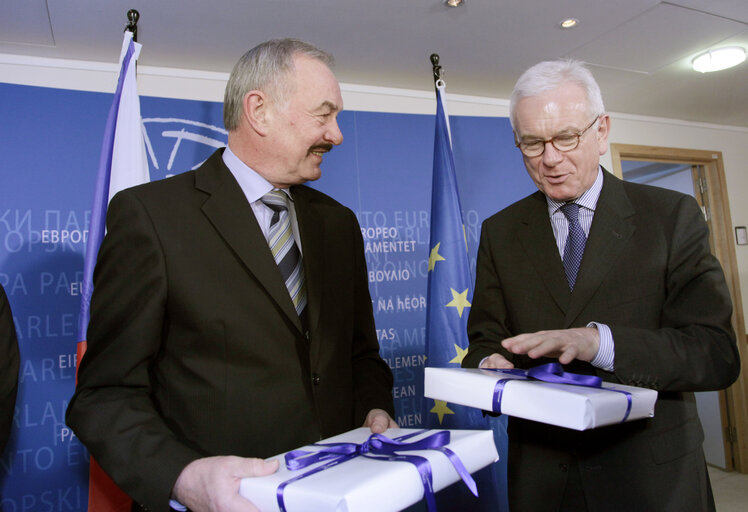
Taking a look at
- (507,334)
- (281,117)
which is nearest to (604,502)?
(507,334)

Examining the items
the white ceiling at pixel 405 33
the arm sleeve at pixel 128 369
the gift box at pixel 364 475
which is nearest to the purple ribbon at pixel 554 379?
the gift box at pixel 364 475

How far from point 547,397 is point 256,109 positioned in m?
0.96

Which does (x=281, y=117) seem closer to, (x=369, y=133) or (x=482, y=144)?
(x=369, y=133)

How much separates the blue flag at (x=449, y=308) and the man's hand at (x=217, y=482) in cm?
180

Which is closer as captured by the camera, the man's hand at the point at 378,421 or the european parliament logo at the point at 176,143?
the man's hand at the point at 378,421

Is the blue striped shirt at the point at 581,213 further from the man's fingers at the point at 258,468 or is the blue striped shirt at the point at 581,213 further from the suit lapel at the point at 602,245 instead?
the man's fingers at the point at 258,468

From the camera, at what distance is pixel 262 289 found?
48.4 inches

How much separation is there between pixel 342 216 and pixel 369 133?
6.29ft

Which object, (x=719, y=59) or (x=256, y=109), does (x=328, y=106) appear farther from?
(x=719, y=59)

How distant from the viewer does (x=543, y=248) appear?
4.89 feet

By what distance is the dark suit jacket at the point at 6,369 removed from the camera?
2088 millimetres

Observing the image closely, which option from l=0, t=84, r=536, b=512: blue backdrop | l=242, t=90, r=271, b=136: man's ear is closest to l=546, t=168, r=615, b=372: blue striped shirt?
l=242, t=90, r=271, b=136: man's ear

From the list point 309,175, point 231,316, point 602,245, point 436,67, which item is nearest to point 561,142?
point 602,245

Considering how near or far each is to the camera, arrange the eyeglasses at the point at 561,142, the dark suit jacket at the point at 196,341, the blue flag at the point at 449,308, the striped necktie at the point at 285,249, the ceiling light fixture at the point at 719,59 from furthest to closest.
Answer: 1. the ceiling light fixture at the point at 719,59
2. the blue flag at the point at 449,308
3. the eyeglasses at the point at 561,142
4. the striped necktie at the point at 285,249
5. the dark suit jacket at the point at 196,341
